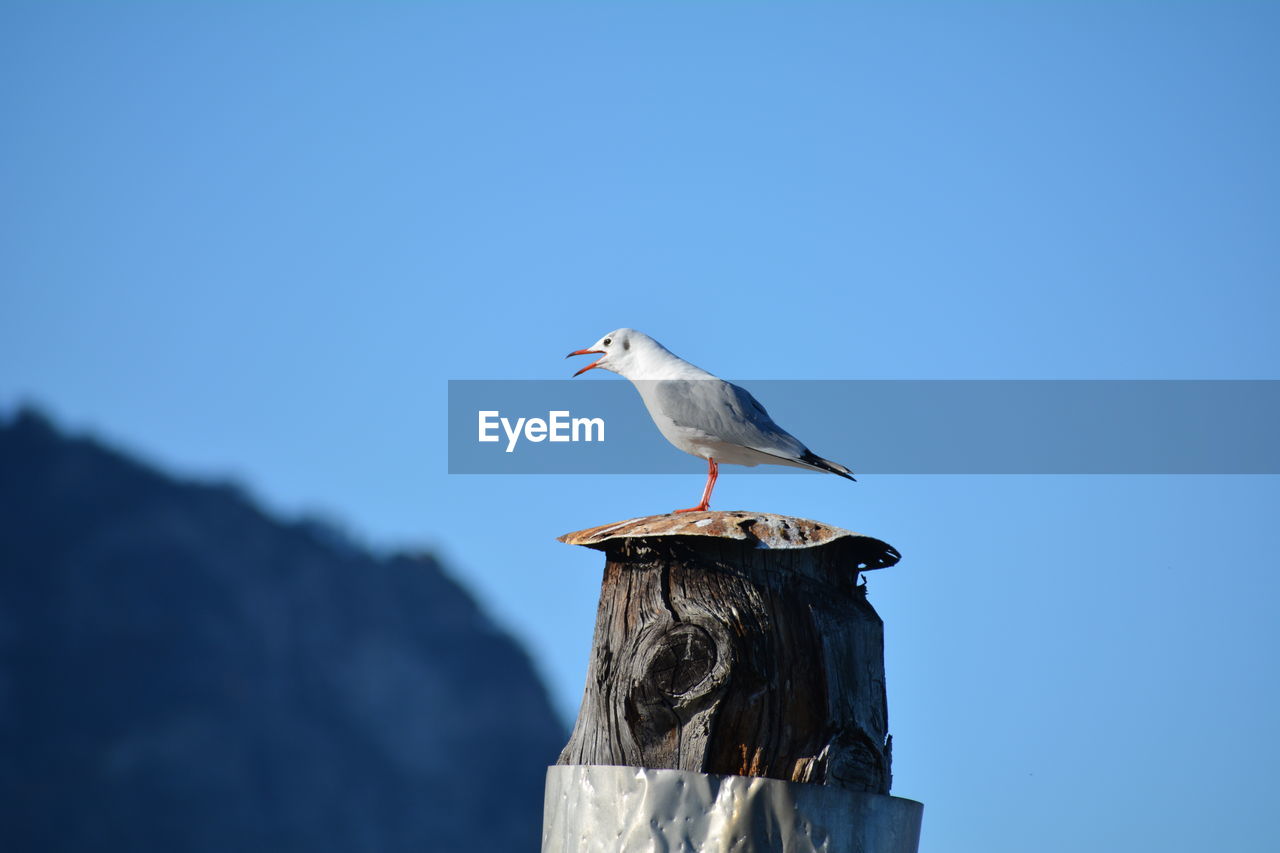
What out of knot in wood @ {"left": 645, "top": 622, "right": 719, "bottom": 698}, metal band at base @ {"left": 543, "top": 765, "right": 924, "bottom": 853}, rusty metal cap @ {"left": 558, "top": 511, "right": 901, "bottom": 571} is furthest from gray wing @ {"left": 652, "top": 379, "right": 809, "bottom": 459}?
metal band at base @ {"left": 543, "top": 765, "right": 924, "bottom": 853}

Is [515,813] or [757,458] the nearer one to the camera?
[757,458]

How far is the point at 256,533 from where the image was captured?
136 ft

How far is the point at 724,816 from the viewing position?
128 inches

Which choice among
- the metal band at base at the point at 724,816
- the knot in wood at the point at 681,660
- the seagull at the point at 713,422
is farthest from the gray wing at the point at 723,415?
the metal band at base at the point at 724,816

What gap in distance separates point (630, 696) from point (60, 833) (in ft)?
107

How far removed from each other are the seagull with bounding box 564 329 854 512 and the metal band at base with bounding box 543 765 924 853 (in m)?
2.78

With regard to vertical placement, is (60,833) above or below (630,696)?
below

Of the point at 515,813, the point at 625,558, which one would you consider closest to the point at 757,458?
the point at 625,558

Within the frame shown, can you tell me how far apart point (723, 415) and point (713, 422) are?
6 cm

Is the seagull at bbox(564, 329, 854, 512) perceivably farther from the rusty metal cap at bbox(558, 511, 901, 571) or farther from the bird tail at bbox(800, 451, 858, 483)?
the rusty metal cap at bbox(558, 511, 901, 571)

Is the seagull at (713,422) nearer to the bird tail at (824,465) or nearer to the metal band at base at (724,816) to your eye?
the bird tail at (824,465)

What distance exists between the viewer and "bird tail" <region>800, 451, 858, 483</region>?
6.02 metres

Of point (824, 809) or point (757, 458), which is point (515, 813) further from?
point (824, 809)

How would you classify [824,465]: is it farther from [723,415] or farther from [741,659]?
[741,659]
